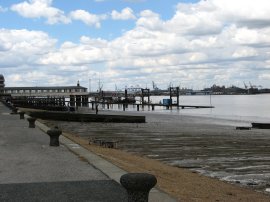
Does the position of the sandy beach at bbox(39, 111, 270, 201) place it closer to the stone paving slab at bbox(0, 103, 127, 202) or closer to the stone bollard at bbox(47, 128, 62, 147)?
the stone paving slab at bbox(0, 103, 127, 202)

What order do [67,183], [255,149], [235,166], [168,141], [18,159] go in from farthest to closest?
1. [168,141]
2. [255,149]
3. [235,166]
4. [18,159]
5. [67,183]

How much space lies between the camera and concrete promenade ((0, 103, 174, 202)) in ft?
25.1

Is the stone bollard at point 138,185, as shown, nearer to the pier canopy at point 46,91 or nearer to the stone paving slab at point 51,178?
the stone paving slab at point 51,178

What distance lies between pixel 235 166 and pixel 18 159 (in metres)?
6.94

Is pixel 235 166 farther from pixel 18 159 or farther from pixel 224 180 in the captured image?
pixel 18 159

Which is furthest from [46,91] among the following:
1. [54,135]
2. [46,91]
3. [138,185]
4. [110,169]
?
[138,185]

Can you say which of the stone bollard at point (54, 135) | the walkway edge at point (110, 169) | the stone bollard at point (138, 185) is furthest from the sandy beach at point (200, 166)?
the stone bollard at point (138, 185)

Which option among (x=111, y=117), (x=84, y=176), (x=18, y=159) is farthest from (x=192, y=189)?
(x=111, y=117)

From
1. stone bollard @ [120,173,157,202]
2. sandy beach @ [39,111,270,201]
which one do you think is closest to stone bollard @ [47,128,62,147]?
sandy beach @ [39,111,270,201]

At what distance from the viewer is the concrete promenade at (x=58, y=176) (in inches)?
301

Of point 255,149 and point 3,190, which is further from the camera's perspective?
point 255,149

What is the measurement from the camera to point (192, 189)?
9.38 m

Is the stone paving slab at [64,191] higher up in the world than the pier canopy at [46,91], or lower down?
lower down

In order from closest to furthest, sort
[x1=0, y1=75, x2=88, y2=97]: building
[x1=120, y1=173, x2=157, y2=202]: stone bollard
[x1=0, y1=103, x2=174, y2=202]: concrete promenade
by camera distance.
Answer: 1. [x1=120, y1=173, x2=157, y2=202]: stone bollard
2. [x1=0, y1=103, x2=174, y2=202]: concrete promenade
3. [x1=0, y1=75, x2=88, y2=97]: building
